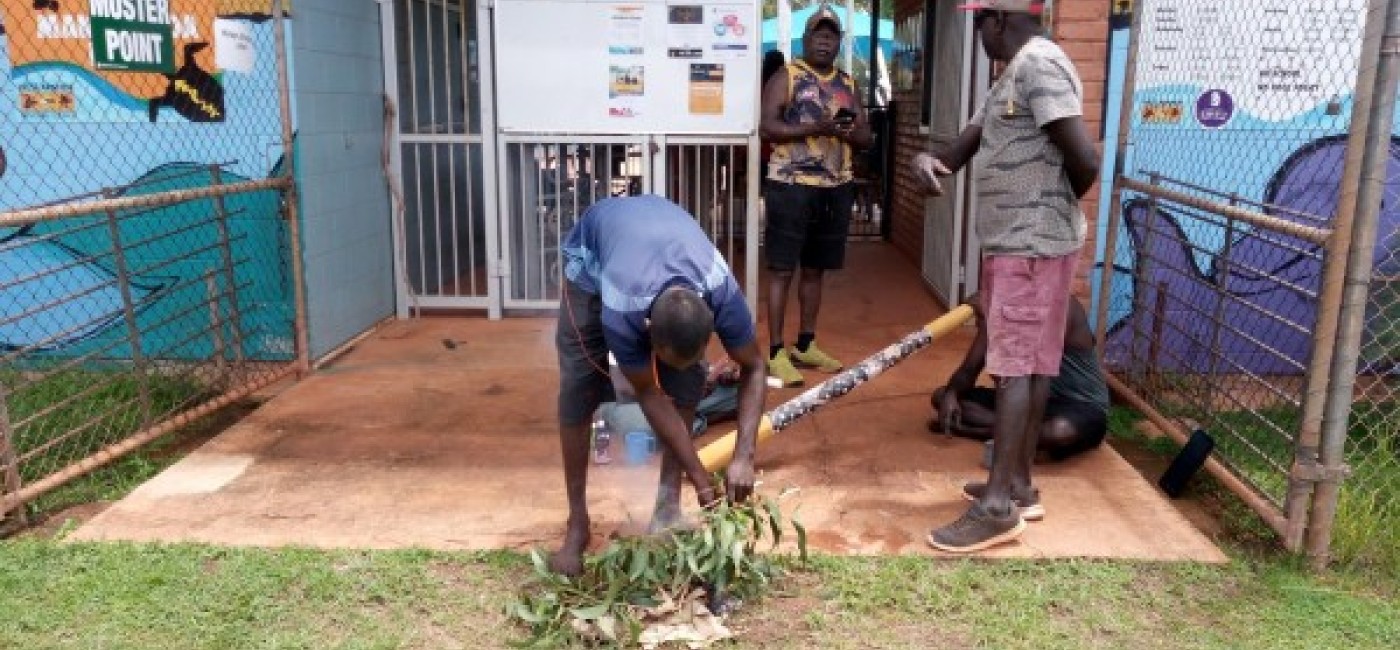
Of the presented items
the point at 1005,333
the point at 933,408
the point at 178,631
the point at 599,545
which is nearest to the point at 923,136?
the point at 933,408

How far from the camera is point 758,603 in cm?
343

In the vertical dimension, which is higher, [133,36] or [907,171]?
[133,36]

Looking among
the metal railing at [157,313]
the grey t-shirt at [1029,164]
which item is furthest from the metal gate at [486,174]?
the grey t-shirt at [1029,164]

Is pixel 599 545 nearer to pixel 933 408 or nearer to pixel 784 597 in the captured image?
pixel 784 597

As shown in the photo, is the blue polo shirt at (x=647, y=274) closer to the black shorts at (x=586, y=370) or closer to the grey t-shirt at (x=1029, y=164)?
the black shorts at (x=586, y=370)

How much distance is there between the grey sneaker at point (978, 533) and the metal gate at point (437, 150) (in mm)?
4224

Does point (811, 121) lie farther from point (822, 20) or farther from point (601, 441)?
point (601, 441)

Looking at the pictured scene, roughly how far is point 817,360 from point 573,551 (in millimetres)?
2750

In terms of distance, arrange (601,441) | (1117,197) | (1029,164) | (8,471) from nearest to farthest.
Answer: (1029,164) < (8,471) < (601,441) < (1117,197)

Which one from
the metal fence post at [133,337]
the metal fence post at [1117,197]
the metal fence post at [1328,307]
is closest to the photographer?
the metal fence post at [1328,307]

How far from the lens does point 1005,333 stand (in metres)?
3.74

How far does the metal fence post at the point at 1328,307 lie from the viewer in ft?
11.0

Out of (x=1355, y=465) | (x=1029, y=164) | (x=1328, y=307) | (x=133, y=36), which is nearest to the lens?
(x=1328, y=307)

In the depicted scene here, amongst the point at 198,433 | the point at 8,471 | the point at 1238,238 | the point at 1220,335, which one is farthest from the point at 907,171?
the point at 8,471
